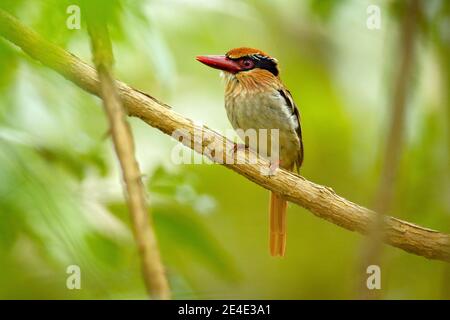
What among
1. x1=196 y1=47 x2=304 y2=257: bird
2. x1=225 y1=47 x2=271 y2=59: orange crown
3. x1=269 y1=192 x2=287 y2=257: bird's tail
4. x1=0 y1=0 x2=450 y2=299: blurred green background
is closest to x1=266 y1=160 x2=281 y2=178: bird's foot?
x1=0 y1=0 x2=450 y2=299: blurred green background

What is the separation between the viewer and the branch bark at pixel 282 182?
2.36 metres

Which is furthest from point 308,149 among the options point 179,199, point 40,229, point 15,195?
point 15,195

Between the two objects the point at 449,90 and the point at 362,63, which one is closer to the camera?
the point at 449,90

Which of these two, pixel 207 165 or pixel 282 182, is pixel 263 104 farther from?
pixel 207 165

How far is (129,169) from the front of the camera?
1140 mm

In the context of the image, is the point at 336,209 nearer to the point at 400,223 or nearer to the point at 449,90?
the point at 400,223

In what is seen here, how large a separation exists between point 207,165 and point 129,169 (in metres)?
3.46

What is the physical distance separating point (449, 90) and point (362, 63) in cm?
269

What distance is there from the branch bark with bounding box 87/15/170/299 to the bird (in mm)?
1991

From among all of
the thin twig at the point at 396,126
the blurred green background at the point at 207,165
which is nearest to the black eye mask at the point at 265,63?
the blurred green background at the point at 207,165

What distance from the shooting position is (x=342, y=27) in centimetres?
467

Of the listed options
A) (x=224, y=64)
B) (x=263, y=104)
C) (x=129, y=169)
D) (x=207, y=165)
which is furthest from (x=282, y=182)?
(x=207, y=165)

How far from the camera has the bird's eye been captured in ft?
11.5

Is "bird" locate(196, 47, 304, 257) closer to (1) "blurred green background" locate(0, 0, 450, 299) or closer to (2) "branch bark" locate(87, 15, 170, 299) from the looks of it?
(1) "blurred green background" locate(0, 0, 450, 299)
